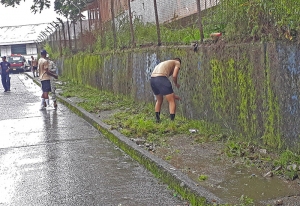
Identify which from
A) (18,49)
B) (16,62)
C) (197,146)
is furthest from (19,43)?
(197,146)

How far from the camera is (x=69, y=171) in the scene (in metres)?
7.52

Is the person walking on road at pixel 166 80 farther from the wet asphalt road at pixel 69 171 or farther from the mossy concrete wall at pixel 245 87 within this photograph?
the wet asphalt road at pixel 69 171

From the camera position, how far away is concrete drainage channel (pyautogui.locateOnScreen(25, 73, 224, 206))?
17.8ft

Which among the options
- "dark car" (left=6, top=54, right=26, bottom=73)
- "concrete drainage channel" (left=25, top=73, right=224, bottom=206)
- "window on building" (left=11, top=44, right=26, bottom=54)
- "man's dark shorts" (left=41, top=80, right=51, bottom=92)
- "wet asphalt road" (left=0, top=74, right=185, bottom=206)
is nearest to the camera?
"concrete drainage channel" (left=25, top=73, right=224, bottom=206)

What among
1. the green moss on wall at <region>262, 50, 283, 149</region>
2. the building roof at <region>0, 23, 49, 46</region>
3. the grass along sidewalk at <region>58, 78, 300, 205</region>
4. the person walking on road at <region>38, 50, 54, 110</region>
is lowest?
→ the grass along sidewalk at <region>58, 78, 300, 205</region>

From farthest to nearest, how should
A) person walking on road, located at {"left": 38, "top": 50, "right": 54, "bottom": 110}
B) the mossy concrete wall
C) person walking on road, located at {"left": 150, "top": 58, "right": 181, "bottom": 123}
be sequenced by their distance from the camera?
1. person walking on road, located at {"left": 38, "top": 50, "right": 54, "bottom": 110}
2. person walking on road, located at {"left": 150, "top": 58, "right": 181, "bottom": 123}
3. the mossy concrete wall

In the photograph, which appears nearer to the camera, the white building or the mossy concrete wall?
the mossy concrete wall

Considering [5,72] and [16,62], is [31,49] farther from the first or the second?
[5,72]

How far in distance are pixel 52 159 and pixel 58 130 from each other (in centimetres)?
320

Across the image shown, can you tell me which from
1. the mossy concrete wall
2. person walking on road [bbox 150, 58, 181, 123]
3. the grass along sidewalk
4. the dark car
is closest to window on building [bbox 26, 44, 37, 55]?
the dark car

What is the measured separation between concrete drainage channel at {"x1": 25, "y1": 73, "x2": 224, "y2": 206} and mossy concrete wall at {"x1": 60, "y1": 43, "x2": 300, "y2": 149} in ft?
4.71

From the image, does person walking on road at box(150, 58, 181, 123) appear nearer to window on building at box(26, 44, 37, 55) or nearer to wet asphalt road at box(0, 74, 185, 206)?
wet asphalt road at box(0, 74, 185, 206)

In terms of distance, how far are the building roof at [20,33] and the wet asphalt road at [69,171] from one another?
57.9 meters

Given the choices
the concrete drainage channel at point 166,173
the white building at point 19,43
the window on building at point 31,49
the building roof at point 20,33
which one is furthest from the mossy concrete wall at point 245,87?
the window on building at point 31,49
